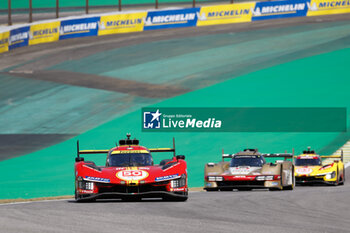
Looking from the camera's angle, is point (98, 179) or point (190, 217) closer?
point (190, 217)

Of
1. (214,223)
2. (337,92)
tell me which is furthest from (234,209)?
(337,92)

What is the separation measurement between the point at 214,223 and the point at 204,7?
43.6 meters

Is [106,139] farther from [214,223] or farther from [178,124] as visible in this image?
[214,223]

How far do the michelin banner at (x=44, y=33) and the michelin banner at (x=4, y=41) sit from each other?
3.08m

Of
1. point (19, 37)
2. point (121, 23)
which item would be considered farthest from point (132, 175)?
point (121, 23)

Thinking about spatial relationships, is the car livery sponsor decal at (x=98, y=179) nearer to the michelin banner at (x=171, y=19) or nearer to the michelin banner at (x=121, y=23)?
the michelin banner at (x=121, y=23)

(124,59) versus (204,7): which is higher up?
(204,7)

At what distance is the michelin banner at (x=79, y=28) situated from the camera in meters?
50.0

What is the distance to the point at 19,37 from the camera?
4691 centimetres

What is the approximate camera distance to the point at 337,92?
35.9m

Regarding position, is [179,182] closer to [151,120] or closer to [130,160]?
[130,160]

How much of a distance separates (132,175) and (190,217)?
3.40 m

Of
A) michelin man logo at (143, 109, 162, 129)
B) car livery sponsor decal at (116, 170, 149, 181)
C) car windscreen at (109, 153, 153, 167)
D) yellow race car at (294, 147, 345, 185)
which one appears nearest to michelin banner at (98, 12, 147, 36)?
michelin man logo at (143, 109, 162, 129)

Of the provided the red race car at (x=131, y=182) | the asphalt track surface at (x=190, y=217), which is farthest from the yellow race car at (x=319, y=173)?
the red race car at (x=131, y=182)
